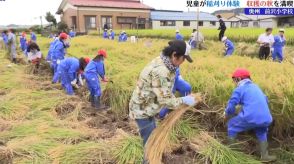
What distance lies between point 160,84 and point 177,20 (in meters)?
39.4

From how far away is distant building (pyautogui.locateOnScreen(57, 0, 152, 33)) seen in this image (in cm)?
3759

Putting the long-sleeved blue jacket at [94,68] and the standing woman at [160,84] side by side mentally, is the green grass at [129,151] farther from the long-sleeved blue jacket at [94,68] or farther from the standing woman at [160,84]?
the long-sleeved blue jacket at [94,68]

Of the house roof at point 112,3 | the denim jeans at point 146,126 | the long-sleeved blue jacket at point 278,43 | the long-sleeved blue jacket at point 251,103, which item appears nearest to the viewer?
the denim jeans at point 146,126

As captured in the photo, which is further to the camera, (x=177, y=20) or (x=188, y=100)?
(x=177, y=20)

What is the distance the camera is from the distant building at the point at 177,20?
40750mm

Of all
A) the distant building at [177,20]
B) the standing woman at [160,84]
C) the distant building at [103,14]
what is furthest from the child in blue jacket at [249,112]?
the distant building at [177,20]

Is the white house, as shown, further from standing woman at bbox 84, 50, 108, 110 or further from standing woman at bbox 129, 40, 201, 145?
standing woman at bbox 129, 40, 201, 145

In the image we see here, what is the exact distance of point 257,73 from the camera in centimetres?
500

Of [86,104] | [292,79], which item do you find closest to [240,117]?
[292,79]

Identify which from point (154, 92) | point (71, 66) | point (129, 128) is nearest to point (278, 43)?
point (71, 66)

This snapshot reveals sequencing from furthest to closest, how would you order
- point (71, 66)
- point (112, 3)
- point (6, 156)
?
1. point (112, 3)
2. point (71, 66)
3. point (6, 156)

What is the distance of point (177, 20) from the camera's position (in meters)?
41.5

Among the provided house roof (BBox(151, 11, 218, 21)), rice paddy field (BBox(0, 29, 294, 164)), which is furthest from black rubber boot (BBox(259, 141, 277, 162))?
house roof (BBox(151, 11, 218, 21))

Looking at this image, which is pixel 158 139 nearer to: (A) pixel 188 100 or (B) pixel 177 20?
(A) pixel 188 100
